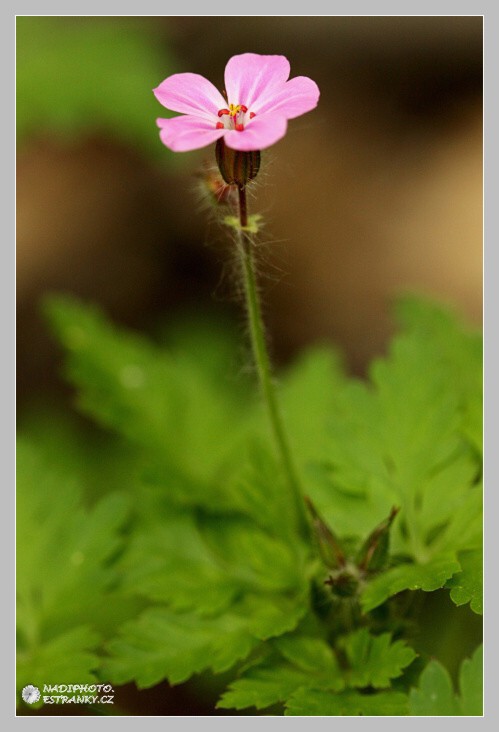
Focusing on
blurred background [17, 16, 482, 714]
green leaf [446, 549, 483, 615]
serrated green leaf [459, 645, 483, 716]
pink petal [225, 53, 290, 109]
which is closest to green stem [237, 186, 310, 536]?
pink petal [225, 53, 290, 109]

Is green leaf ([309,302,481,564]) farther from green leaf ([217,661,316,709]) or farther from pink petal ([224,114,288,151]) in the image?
pink petal ([224,114,288,151])

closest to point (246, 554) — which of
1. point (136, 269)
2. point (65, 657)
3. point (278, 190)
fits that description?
point (65, 657)

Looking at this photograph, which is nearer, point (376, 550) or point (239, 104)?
point (239, 104)

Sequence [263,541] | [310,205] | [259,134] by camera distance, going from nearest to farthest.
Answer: [259,134] → [263,541] → [310,205]

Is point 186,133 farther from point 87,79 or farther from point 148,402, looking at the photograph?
point 87,79

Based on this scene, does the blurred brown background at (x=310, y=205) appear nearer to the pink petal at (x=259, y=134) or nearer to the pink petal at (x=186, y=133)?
the pink petal at (x=186, y=133)

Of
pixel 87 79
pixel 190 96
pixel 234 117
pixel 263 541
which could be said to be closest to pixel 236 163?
pixel 234 117

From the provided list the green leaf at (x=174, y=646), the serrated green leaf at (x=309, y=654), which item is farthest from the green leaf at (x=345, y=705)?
the green leaf at (x=174, y=646)
